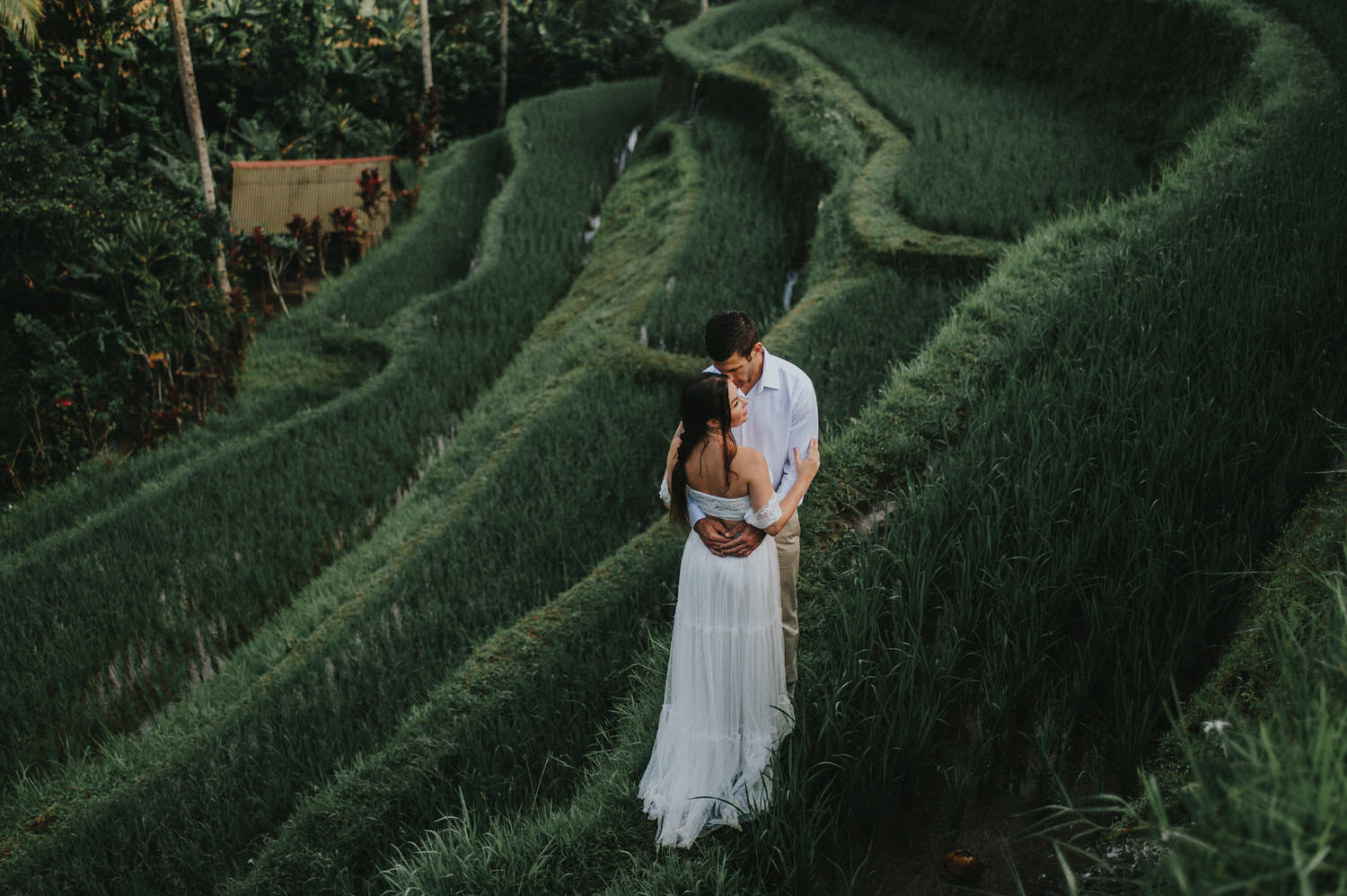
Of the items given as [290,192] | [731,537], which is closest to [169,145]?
[290,192]

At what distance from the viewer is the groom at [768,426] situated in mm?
2309

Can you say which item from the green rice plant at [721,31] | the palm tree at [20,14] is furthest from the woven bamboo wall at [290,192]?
the green rice plant at [721,31]

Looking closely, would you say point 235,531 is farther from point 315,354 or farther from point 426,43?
point 426,43

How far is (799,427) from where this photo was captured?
2.50m

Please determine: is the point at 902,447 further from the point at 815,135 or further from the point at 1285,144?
the point at 815,135

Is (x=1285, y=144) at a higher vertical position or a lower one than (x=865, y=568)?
higher

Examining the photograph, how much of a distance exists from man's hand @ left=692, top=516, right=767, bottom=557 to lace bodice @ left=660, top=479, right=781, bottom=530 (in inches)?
0.8

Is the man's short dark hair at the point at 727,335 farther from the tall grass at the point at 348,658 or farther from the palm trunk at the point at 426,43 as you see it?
the palm trunk at the point at 426,43

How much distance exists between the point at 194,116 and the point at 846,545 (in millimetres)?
8160

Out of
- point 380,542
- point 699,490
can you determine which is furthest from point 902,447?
point 380,542

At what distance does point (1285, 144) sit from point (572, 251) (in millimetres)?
6954

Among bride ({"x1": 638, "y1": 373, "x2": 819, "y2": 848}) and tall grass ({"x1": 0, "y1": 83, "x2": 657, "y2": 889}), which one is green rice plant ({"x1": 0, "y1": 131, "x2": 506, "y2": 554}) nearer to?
tall grass ({"x1": 0, "y1": 83, "x2": 657, "y2": 889})

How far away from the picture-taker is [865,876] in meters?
2.07

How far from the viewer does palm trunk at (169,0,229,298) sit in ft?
26.0
